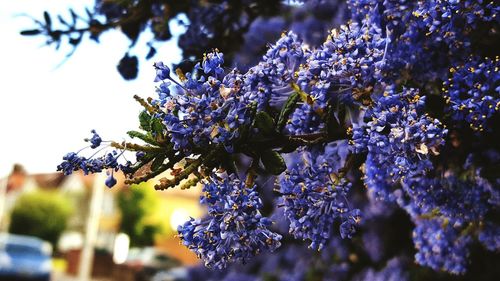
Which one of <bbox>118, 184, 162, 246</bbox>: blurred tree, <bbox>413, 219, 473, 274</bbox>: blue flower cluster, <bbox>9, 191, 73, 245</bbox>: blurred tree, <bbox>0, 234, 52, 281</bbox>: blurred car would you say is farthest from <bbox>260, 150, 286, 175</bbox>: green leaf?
<bbox>9, 191, 73, 245</bbox>: blurred tree

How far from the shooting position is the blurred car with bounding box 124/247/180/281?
25.3 m

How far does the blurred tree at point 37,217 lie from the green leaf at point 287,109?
42.9 metres

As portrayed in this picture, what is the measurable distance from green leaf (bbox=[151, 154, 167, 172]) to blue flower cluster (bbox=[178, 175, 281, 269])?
0.16 m

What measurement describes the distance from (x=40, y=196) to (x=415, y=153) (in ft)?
145

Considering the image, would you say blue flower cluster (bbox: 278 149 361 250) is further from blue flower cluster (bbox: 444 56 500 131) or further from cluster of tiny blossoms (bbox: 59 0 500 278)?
blue flower cluster (bbox: 444 56 500 131)

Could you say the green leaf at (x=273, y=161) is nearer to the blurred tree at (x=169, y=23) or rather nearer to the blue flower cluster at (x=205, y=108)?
the blue flower cluster at (x=205, y=108)

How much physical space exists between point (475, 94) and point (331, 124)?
535mm

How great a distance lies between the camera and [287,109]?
7.22 feet

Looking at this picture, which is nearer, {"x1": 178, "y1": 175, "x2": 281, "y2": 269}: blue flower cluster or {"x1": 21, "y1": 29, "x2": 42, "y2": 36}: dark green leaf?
{"x1": 178, "y1": 175, "x2": 281, "y2": 269}: blue flower cluster

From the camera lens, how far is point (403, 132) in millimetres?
2053

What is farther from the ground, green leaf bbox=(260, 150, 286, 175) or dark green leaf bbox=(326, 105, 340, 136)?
dark green leaf bbox=(326, 105, 340, 136)

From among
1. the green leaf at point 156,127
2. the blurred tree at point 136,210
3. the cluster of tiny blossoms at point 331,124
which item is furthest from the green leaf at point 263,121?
the blurred tree at point 136,210

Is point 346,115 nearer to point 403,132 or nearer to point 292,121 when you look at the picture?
point 292,121

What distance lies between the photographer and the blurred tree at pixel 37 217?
42.3m
